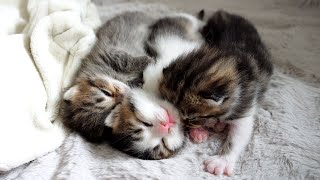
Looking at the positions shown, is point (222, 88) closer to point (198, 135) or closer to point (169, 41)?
point (198, 135)

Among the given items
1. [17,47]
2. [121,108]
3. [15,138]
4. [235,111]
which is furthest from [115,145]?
[17,47]

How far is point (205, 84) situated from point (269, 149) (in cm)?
38

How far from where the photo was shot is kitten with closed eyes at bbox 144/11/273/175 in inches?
55.2

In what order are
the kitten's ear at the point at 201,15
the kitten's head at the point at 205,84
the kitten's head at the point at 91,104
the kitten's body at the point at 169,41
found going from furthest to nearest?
the kitten's ear at the point at 201,15, the kitten's body at the point at 169,41, the kitten's head at the point at 91,104, the kitten's head at the point at 205,84

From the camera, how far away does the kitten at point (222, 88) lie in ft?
4.59

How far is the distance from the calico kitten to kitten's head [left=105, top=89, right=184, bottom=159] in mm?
69

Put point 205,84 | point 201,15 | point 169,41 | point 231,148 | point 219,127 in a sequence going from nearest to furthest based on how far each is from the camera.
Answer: point 205,84
point 231,148
point 219,127
point 169,41
point 201,15

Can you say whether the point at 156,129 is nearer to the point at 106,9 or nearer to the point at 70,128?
the point at 70,128

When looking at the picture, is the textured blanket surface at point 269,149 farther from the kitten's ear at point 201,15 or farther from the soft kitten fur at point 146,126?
the kitten's ear at point 201,15

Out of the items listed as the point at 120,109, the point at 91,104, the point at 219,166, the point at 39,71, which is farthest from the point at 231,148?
the point at 39,71

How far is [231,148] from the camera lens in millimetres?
1504

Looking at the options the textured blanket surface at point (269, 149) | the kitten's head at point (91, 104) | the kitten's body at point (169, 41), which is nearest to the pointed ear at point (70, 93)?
the kitten's head at point (91, 104)

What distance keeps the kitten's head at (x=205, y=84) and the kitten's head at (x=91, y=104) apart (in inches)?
7.9

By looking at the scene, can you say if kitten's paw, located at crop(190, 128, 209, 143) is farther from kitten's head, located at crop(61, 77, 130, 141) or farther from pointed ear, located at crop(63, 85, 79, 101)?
pointed ear, located at crop(63, 85, 79, 101)
